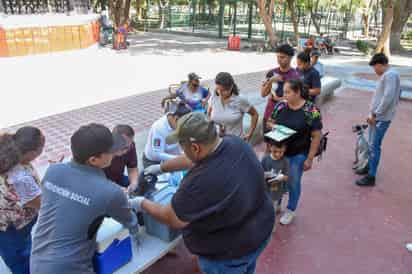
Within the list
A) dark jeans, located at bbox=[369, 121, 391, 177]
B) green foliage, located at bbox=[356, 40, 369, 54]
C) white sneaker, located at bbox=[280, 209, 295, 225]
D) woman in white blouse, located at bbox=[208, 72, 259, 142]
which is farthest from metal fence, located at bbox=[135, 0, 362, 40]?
white sneaker, located at bbox=[280, 209, 295, 225]

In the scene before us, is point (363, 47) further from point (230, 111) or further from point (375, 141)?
point (230, 111)

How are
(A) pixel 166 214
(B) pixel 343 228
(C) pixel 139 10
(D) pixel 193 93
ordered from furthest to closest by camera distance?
(C) pixel 139 10
(D) pixel 193 93
(B) pixel 343 228
(A) pixel 166 214

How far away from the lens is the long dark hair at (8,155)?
2152 millimetres

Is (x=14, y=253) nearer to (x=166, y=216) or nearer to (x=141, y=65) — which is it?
(x=166, y=216)

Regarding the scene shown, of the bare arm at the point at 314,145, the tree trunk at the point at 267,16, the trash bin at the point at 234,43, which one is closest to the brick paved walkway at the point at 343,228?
the bare arm at the point at 314,145

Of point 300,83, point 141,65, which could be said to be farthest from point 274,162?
point 141,65

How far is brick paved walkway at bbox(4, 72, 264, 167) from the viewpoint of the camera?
5.71 meters

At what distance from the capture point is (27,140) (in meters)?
2.36

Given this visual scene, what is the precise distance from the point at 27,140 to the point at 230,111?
85.9 inches

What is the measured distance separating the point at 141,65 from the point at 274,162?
1036cm

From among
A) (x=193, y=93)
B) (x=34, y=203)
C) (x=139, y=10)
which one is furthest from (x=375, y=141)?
(x=139, y=10)

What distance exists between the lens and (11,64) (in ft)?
40.1

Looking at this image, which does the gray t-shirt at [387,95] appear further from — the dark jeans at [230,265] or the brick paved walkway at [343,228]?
the dark jeans at [230,265]

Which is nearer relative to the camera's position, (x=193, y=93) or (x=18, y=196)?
(x=18, y=196)
